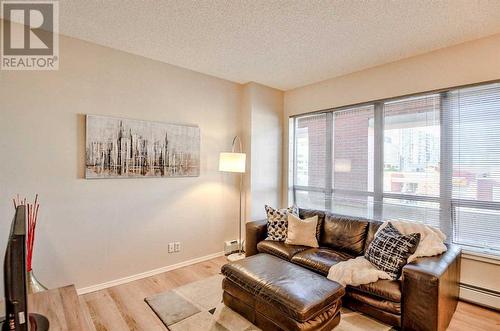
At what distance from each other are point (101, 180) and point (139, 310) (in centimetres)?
142

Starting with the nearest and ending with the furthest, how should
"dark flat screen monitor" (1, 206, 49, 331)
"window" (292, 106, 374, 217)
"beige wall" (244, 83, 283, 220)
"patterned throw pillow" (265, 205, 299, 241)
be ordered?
"dark flat screen monitor" (1, 206, 49, 331) < "patterned throw pillow" (265, 205, 299, 241) < "window" (292, 106, 374, 217) < "beige wall" (244, 83, 283, 220)

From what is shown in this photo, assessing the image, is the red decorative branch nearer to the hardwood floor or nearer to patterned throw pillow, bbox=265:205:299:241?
the hardwood floor

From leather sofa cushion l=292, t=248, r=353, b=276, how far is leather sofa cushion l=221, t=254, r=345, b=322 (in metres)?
0.35

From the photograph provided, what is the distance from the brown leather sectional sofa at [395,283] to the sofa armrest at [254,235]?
0.78 ft

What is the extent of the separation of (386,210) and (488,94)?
1644mm

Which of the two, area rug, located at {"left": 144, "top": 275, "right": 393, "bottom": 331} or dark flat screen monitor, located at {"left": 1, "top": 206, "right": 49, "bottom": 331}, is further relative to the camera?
area rug, located at {"left": 144, "top": 275, "right": 393, "bottom": 331}

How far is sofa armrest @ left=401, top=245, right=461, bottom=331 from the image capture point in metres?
1.95

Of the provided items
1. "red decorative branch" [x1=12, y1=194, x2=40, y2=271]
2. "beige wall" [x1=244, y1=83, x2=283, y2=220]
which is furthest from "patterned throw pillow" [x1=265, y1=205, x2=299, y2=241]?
"red decorative branch" [x1=12, y1=194, x2=40, y2=271]

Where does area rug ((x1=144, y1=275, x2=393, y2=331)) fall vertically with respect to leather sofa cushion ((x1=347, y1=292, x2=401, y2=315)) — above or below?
below

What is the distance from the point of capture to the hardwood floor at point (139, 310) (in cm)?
221

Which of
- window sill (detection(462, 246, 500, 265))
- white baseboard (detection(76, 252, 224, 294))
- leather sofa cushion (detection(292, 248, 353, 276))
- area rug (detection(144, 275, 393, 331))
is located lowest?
area rug (detection(144, 275, 393, 331))

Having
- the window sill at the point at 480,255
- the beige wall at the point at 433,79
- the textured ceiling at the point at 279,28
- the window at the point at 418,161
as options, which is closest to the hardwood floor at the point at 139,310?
the beige wall at the point at 433,79

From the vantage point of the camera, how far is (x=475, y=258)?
8.63 feet

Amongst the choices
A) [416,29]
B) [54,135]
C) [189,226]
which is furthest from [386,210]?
[54,135]
